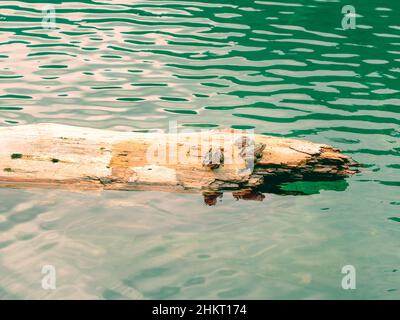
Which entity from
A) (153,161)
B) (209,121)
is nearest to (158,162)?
(153,161)

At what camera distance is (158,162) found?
7828mm

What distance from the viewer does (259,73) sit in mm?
12227

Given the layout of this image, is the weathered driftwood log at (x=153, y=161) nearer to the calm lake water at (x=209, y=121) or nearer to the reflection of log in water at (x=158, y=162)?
the reflection of log in water at (x=158, y=162)

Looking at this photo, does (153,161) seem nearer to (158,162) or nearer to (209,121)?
(158,162)

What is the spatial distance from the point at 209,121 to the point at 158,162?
248 centimetres

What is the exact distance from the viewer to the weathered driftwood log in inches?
305

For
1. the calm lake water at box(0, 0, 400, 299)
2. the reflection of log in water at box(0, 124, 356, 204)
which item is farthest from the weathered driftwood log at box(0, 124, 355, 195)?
the calm lake water at box(0, 0, 400, 299)

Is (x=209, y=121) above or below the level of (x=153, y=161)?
above

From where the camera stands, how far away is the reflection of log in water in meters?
7.74

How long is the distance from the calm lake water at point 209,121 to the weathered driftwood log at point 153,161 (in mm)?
188

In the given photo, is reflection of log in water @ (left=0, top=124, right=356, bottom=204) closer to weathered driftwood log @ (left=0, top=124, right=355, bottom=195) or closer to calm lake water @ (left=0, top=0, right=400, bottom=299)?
weathered driftwood log @ (left=0, top=124, right=355, bottom=195)

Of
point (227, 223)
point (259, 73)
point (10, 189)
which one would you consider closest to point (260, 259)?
point (227, 223)

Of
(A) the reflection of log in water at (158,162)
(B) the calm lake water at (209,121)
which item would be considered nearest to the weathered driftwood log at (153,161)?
(A) the reflection of log in water at (158,162)

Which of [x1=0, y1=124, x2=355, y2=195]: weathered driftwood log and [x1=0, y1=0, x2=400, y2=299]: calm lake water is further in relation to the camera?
[x1=0, y1=124, x2=355, y2=195]: weathered driftwood log
